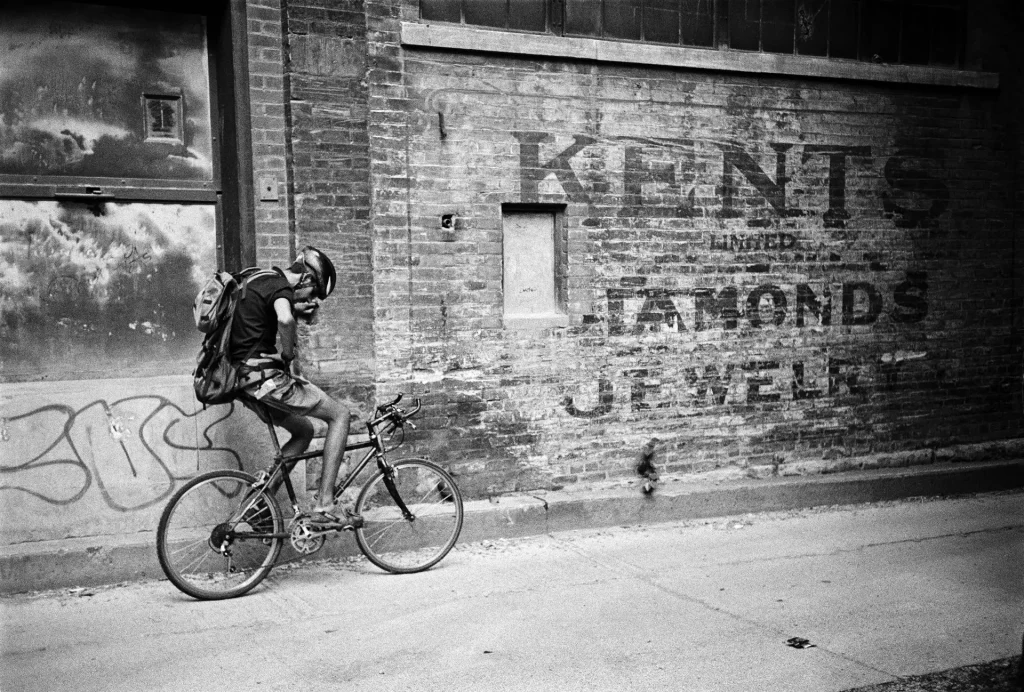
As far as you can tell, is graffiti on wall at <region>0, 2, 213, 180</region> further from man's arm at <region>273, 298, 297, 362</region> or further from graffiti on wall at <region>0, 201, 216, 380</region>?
man's arm at <region>273, 298, 297, 362</region>

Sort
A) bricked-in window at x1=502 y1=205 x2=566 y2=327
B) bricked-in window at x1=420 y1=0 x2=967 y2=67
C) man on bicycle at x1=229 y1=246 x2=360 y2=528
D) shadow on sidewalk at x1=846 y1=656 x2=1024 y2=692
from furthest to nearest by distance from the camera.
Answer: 1. bricked-in window at x1=502 y1=205 x2=566 y2=327
2. bricked-in window at x1=420 y1=0 x2=967 y2=67
3. man on bicycle at x1=229 y1=246 x2=360 y2=528
4. shadow on sidewalk at x1=846 y1=656 x2=1024 y2=692

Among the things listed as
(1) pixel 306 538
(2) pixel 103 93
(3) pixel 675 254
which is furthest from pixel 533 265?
(2) pixel 103 93

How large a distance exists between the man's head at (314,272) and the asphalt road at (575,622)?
6.19 feet

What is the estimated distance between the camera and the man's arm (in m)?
5.96

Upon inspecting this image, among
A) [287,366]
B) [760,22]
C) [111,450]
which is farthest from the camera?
[760,22]

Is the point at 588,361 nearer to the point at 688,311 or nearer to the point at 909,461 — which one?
the point at 688,311

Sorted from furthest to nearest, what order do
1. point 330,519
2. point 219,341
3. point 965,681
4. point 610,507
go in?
point 610,507, point 330,519, point 219,341, point 965,681

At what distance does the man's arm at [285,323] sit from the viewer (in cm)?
596

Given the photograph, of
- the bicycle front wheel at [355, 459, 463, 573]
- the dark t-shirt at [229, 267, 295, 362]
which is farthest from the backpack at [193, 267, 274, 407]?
the bicycle front wheel at [355, 459, 463, 573]

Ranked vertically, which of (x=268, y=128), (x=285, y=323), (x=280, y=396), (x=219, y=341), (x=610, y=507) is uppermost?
(x=268, y=128)

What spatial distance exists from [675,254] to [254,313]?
3817 millimetres

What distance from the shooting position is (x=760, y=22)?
8648mm

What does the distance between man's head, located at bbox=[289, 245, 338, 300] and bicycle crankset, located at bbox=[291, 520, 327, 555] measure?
Result: 1489 millimetres

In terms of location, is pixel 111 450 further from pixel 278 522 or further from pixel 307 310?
pixel 307 310
